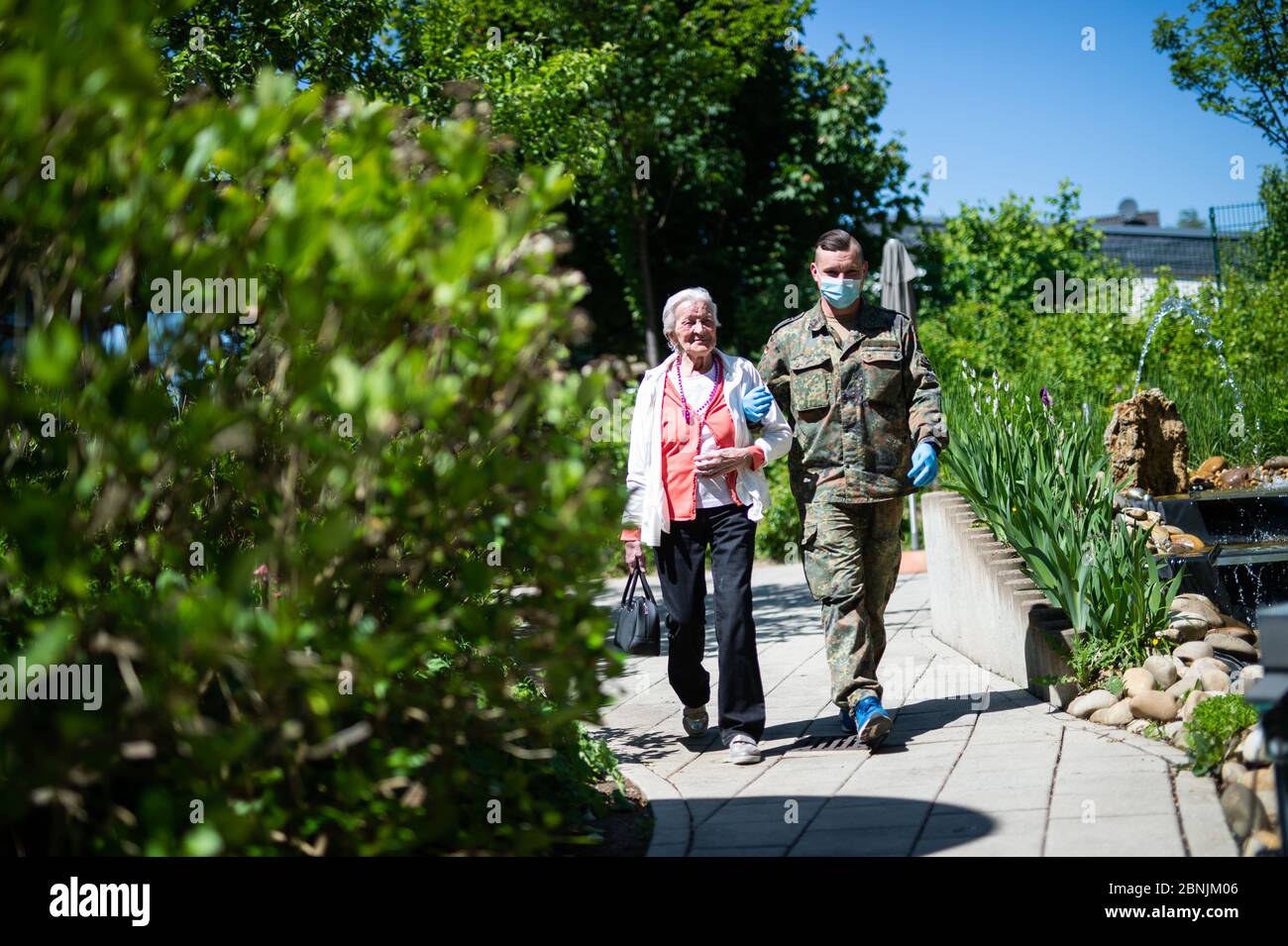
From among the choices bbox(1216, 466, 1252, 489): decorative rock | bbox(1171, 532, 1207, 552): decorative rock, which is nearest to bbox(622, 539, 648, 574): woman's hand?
bbox(1171, 532, 1207, 552): decorative rock

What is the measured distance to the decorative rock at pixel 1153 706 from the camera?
4.89 meters

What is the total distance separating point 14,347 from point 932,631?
266 inches

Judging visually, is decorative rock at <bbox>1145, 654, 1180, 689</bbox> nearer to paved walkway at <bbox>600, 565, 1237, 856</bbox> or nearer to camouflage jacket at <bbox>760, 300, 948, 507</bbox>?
paved walkway at <bbox>600, 565, 1237, 856</bbox>

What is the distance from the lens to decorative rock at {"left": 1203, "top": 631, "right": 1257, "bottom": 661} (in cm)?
554

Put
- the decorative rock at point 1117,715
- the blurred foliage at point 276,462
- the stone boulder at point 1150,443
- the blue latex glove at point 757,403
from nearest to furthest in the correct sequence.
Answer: the blurred foliage at point 276,462
the decorative rock at point 1117,715
the blue latex glove at point 757,403
the stone boulder at point 1150,443

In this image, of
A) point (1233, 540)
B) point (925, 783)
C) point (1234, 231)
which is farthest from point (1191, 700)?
point (1234, 231)

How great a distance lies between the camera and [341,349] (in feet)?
8.02

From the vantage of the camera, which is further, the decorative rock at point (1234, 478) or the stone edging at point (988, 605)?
the decorative rock at point (1234, 478)

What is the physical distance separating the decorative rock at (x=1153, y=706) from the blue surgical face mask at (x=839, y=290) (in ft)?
6.90

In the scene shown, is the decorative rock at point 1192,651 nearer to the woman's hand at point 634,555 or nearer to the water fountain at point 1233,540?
the water fountain at point 1233,540

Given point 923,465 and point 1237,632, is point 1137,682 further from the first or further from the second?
point 923,465

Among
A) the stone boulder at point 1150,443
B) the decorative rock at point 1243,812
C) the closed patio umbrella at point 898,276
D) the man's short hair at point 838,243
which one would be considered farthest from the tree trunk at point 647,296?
the decorative rock at point 1243,812

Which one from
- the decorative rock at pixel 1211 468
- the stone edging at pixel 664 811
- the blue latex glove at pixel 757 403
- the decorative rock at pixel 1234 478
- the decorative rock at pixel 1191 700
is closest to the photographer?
the stone edging at pixel 664 811
